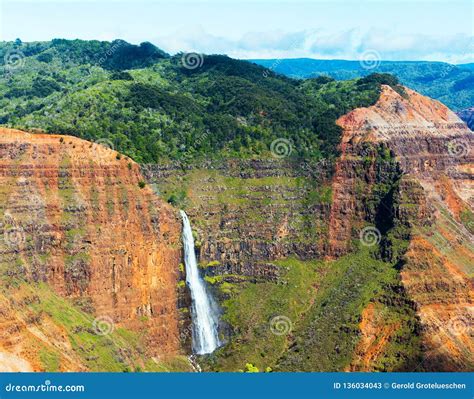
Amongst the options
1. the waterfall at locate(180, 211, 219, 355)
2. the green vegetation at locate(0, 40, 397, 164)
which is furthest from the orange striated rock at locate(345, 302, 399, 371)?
the green vegetation at locate(0, 40, 397, 164)

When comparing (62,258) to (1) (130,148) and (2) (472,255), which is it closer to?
(1) (130,148)

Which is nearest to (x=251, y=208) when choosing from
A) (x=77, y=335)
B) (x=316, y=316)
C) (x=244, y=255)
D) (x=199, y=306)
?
(x=244, y=255)

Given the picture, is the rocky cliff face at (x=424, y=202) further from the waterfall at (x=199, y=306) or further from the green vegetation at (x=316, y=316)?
the waterfall at (x=199, y=306)

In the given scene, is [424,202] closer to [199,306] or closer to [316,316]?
[316,316]

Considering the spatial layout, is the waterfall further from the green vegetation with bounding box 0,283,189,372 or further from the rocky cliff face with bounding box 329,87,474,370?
the rocky cliff face with bounding box 329,87,474,370

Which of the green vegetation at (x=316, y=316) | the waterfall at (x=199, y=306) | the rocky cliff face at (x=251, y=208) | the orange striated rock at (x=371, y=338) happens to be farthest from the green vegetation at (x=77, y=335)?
the orange striated rock at (x=371, y=338)

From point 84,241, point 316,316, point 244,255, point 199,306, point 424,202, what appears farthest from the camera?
point 424,202

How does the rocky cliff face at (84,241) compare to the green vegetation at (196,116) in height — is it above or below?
below
